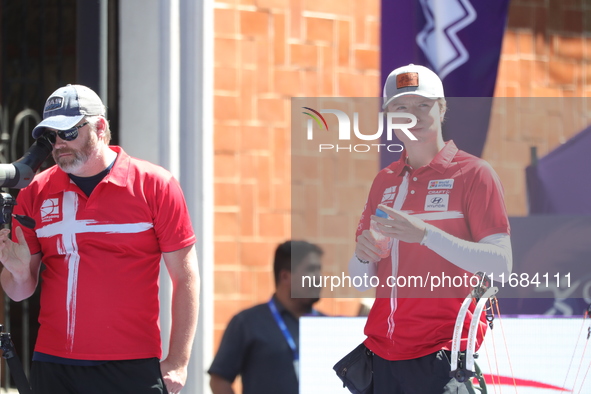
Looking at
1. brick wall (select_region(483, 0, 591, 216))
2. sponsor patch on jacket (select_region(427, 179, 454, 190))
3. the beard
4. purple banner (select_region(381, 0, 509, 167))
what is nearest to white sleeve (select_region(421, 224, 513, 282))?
sponsor patch on jacket (select_region(427, 179, 454, 190))

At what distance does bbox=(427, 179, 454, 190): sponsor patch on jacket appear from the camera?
11.5 feet

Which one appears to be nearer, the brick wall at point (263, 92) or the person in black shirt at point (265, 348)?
the person in black shirt at point (265, 348)

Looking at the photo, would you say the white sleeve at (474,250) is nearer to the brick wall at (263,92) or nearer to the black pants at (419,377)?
the black pants at (419,377)

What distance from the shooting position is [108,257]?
10.7ft

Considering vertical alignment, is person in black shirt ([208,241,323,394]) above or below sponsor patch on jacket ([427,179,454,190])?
below

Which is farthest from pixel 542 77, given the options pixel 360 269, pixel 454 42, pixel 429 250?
pixel 360 269

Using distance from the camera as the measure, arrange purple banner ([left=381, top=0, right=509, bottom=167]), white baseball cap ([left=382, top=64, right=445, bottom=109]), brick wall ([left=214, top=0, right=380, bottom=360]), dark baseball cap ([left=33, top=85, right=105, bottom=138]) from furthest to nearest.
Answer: brick wall ([left=214, top=0, right=380, bottom=360])
purple banner ([left=381, top=0, right=509, bottom=167])
white baseball cap ([left=382, top=64, right=445, bottom=109])
dark baseball cap ([left=33, top=85, right=105, bottom=138])

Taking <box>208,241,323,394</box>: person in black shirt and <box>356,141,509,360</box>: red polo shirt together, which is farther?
<box>208,241,323,394</box>: person in black shirt

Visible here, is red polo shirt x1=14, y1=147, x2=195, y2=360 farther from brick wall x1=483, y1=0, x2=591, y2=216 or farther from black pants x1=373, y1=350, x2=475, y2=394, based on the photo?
brick wall x1=483, y1=0, x2=591, y2=216

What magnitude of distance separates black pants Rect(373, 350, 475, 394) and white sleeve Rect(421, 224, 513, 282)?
37 centimetres

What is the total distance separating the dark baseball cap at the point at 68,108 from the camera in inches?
125

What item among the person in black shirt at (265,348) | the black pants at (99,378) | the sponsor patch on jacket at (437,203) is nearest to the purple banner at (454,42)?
the sponsor patch on jacket at (437,203)

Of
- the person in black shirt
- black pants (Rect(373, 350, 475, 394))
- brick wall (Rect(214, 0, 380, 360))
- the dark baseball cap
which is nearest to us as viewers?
the dark baseball cap

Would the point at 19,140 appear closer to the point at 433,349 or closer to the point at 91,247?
the point at 91,247
